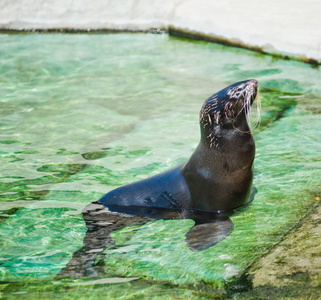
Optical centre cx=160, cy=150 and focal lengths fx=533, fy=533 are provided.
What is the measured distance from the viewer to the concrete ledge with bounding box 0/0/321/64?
909cm

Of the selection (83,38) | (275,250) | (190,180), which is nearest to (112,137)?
(190,180)

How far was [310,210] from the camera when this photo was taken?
4188mm

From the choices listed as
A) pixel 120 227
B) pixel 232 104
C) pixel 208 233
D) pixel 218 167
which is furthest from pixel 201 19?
pixel 208 233

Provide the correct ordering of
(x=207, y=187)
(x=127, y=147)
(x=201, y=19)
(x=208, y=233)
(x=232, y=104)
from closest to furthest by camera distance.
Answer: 1. (x=208, y=233)
2. (x=232, y=104)
3. (x=207, y=187)
4. (x=127, y=147)
5. (x=201, y=19)

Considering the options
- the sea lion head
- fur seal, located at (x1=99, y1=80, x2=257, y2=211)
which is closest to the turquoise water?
fur seal, located at (x1=99, y1=80, x2=257, y2=211)

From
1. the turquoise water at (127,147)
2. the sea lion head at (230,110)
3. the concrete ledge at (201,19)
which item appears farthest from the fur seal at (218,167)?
the concrete ledge at (201,19)

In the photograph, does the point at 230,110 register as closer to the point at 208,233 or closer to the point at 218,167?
the point at 218,167

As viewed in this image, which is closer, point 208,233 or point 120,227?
point 208,233

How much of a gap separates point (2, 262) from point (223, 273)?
1608mm

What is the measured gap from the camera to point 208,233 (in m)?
3.98

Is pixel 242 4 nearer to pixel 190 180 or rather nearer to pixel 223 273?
pixel 190 180

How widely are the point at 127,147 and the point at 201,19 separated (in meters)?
4.93

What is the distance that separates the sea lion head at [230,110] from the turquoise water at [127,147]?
71 centimetres

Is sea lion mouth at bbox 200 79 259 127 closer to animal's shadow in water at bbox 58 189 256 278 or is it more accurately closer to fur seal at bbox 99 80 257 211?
fur seal at bbox 99 80 257 211
